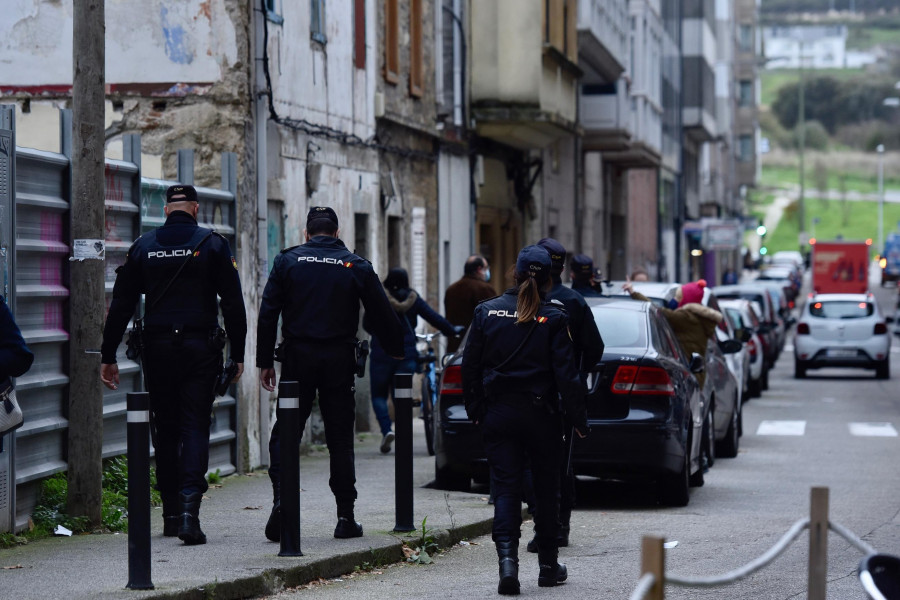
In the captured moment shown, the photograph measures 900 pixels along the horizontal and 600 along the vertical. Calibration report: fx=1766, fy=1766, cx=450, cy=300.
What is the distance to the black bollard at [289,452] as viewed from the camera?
352 inches

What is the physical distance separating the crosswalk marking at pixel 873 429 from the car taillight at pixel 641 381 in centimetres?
899

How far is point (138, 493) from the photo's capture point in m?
7.91

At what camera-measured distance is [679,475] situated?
41.4 feet

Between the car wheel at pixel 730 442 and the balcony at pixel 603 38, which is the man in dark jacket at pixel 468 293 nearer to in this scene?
the car wheel at pixel 730 442

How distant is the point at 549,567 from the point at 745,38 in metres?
95.9

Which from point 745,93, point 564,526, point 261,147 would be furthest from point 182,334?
point 745,93

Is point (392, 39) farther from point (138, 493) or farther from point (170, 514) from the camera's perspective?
point (138, 493)

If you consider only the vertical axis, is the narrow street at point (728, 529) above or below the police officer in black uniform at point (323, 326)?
below

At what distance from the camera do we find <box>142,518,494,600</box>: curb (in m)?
8.02

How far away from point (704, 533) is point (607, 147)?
2768cm

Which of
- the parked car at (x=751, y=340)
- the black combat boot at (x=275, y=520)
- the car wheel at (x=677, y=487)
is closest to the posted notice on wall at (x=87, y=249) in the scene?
the black combat boot at (x=275, y=520)

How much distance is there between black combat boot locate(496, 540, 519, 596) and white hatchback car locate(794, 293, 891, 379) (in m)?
26.1

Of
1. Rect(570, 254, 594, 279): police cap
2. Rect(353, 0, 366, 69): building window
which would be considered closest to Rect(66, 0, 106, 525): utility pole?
Rect(570, 254, 594, 279): police cap

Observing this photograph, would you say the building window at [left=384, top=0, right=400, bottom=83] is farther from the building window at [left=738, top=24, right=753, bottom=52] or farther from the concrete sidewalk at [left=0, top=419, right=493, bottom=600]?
the building window at [left=738, top=24, right=753, bottom=52]
